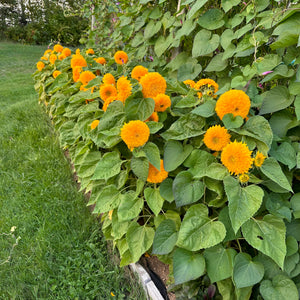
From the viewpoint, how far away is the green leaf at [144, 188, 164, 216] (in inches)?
46.1

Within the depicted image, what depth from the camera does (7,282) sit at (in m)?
1.50

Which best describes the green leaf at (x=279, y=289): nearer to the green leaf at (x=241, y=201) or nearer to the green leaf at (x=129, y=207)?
the green leaf at (x=241, y=201)

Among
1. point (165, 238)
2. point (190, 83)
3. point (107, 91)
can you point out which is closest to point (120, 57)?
point (107, 91)

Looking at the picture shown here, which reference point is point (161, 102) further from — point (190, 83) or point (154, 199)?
point (154, 199)

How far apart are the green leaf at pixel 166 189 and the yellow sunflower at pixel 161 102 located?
344 millimetres

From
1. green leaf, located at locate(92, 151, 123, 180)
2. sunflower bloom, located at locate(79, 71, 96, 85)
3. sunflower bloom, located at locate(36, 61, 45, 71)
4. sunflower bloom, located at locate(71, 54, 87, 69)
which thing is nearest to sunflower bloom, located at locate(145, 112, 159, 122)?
green leaf, located at locate(92, 151, 123, 180)

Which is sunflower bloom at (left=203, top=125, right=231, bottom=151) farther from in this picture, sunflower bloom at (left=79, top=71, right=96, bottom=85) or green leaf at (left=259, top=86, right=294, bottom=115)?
sunflower bloom at (left=79, top=71, right=96, bottom=85)

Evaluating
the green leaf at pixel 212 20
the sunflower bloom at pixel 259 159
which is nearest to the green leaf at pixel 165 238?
the sunflower bloom at pixel 259 159

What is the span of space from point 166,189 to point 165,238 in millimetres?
209

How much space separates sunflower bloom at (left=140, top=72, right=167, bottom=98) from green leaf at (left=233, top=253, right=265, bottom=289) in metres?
0.79

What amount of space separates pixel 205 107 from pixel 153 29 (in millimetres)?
1248

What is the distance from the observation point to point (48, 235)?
1.76 m

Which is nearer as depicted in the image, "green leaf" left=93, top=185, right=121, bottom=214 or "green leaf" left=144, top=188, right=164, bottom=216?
"green leaf" left=144, top=188, right=164, bottom=216

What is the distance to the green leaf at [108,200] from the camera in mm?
1295
